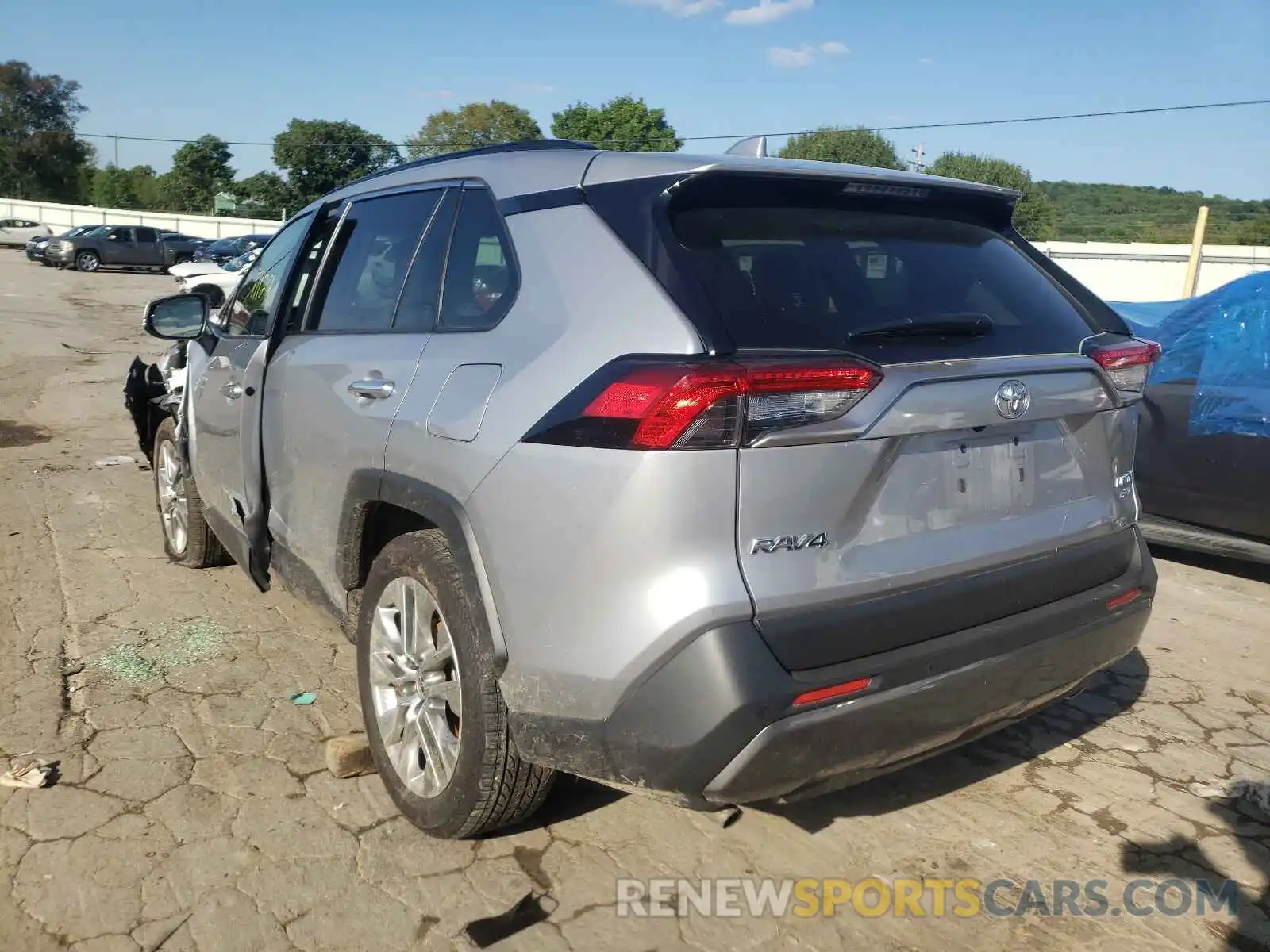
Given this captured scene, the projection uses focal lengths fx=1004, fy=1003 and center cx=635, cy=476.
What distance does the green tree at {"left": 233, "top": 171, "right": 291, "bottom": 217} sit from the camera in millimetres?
70812

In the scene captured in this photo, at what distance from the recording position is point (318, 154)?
7319cm

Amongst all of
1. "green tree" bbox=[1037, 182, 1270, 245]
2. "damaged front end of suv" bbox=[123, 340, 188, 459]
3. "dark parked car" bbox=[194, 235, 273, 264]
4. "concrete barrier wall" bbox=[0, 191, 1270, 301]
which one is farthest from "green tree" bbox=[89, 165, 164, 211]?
"damaged front end of suv" bbox=[123, 340, 188, 459]

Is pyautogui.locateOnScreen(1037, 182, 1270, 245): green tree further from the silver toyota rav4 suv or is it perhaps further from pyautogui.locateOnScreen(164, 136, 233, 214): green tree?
pyautogui.locateOnScreen(164, 136, 233, 214): green tree

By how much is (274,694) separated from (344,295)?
152cm

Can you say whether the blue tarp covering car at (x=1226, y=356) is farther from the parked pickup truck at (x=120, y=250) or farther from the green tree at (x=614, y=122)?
the green tree at (x=614, y=122)

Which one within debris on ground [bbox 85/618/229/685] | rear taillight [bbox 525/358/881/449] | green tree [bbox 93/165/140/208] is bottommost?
debris on ground [bbox 85/618/229/685]

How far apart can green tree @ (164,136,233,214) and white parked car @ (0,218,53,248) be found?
29.1 meters

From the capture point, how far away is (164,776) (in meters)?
3.15

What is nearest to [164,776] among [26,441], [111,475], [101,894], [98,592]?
[101,894]

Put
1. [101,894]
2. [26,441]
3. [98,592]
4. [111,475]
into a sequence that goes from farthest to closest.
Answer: [26,441] → [111,475] → [98,592] → [101,894]

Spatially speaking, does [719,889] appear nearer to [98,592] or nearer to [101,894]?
[101,894]

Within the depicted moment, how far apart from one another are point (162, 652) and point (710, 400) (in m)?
3.07

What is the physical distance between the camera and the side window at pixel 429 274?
296cm

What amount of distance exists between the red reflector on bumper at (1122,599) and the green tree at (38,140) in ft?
286
